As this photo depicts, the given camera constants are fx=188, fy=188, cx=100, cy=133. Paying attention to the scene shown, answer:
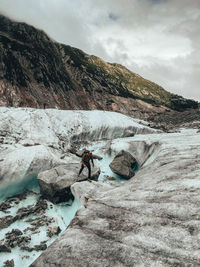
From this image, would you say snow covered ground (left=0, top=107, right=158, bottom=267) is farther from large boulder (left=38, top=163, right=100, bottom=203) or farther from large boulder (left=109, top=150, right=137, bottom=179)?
large boulder (left=109, top=150, right=137, bottom=179)

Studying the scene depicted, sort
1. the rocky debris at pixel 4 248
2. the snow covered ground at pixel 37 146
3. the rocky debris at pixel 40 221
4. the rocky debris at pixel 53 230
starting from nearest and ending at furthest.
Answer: the rocky debris at pixel 4 248, the rocky debris at pixel 53 230, the rocky debris at pixel 40 221, the snow covered ground at pixel 37 146

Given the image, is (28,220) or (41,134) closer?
(28,220)

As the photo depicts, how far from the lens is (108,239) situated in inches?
195

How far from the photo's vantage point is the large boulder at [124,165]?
16.4m

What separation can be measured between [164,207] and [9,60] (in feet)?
147

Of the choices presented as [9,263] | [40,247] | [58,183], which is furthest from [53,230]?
[58,183]

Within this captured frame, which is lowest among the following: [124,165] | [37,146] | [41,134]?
[124,165]

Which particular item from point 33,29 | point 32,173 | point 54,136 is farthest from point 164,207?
point 33,29

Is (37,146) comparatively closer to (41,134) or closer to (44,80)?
(41,134)

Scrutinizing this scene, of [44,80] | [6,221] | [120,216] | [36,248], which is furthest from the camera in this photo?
[44,80]

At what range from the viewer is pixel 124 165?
16922mm

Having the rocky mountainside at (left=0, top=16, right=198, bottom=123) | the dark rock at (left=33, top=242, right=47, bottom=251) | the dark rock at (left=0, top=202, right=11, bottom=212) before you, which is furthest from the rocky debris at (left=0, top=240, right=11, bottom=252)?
the rocky mountainside at (left=0, top=16, right=198, bottom=123)

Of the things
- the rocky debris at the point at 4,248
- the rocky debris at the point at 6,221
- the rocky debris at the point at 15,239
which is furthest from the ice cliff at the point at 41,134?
the rocky debris at the point at 4,248

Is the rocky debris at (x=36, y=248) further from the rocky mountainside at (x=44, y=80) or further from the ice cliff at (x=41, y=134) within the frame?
the rocky mountainside at (x=44, y=80)
